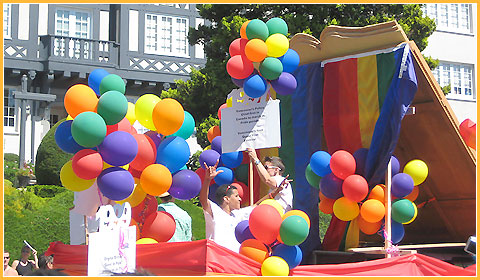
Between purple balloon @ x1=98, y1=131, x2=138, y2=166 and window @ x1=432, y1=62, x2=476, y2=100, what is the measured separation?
814 inches

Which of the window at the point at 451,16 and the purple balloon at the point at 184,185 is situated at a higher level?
the window at the point at 451,16

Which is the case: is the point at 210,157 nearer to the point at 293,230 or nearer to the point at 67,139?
the point at 67,139

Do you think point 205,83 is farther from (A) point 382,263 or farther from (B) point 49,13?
(B) point 49,13

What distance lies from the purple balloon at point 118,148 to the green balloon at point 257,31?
1.97 metres

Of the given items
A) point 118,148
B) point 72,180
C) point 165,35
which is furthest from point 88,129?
point 165,35

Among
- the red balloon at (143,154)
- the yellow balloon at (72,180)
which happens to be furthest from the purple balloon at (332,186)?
the yellow balloon at (72,180)

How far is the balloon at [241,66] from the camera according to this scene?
7762 mm

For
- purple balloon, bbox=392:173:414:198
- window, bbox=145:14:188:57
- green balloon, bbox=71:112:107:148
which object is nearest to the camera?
green balloon, bbox=71:112:107:148

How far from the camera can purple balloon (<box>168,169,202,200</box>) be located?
6672 millimetres

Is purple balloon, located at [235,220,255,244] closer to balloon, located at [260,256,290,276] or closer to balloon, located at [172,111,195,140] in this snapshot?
balloon, located at [260,256,290,276]

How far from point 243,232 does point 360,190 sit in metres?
1.36

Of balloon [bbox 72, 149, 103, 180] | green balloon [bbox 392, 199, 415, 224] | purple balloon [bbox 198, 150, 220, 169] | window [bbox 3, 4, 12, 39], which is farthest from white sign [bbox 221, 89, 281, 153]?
window [bbox 3, 4, 12, 39]

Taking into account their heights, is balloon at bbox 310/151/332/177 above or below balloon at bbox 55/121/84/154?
below

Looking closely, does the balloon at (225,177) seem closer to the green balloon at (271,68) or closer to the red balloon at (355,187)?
the green balloon at (271,68)
